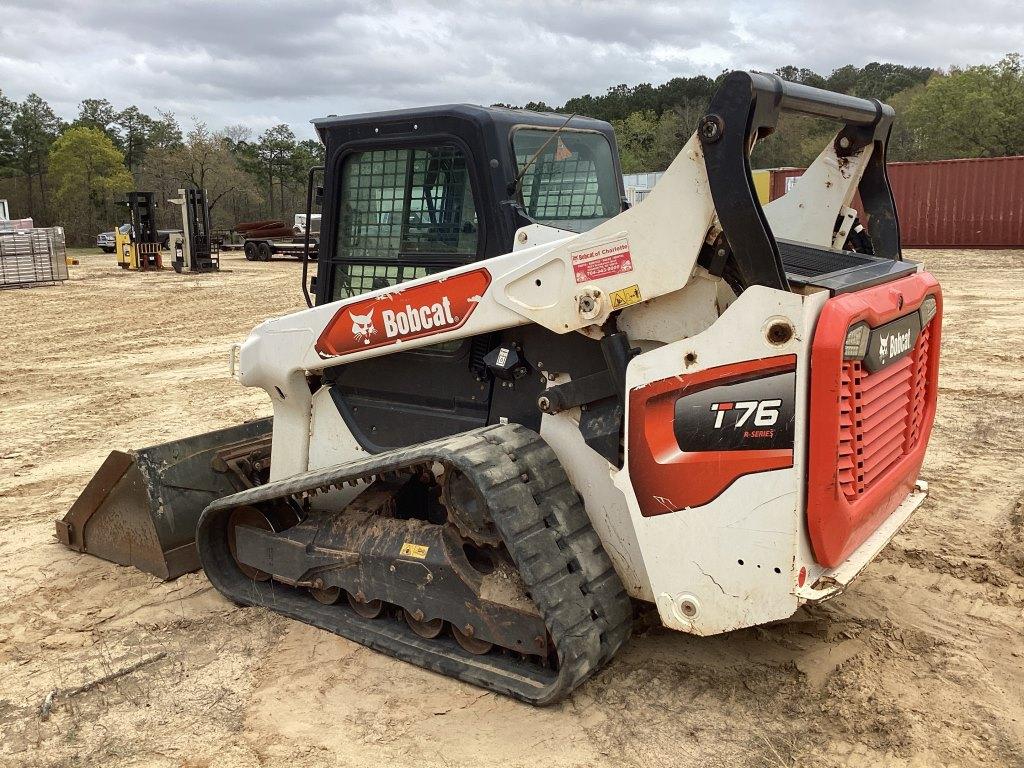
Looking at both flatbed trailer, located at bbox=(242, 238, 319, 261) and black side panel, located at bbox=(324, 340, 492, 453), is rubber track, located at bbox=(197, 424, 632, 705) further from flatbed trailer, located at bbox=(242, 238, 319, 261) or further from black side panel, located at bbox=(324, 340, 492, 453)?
flatbed trailer, located at bbox=(242, 238, 319, 261)

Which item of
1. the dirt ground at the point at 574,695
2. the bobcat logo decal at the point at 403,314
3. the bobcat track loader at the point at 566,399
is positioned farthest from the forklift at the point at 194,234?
the bobcat logo decal at the point at 403,314

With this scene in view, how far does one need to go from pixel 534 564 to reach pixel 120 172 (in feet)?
195

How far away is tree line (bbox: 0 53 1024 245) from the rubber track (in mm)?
34043

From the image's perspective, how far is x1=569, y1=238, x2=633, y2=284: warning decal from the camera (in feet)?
10.1

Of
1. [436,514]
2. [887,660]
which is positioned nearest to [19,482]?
[436,514]

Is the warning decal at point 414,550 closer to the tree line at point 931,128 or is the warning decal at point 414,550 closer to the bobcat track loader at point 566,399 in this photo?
the bobcat track loader at point 566,399

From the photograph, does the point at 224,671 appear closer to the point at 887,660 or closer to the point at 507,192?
the point at 507,192

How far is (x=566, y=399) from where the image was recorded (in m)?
3.42

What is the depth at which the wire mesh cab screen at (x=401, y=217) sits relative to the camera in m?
3.86

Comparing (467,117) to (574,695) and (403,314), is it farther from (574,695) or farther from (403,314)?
(574,695)

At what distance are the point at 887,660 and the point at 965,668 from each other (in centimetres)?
29

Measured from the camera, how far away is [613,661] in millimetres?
3604

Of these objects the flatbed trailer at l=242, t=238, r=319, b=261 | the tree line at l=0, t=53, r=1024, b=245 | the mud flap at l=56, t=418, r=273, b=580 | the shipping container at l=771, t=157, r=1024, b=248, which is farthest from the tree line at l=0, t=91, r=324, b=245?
the mud flap at l=56, t=418, r=273, b=580

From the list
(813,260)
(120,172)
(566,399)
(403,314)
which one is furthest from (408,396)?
(120,172)
